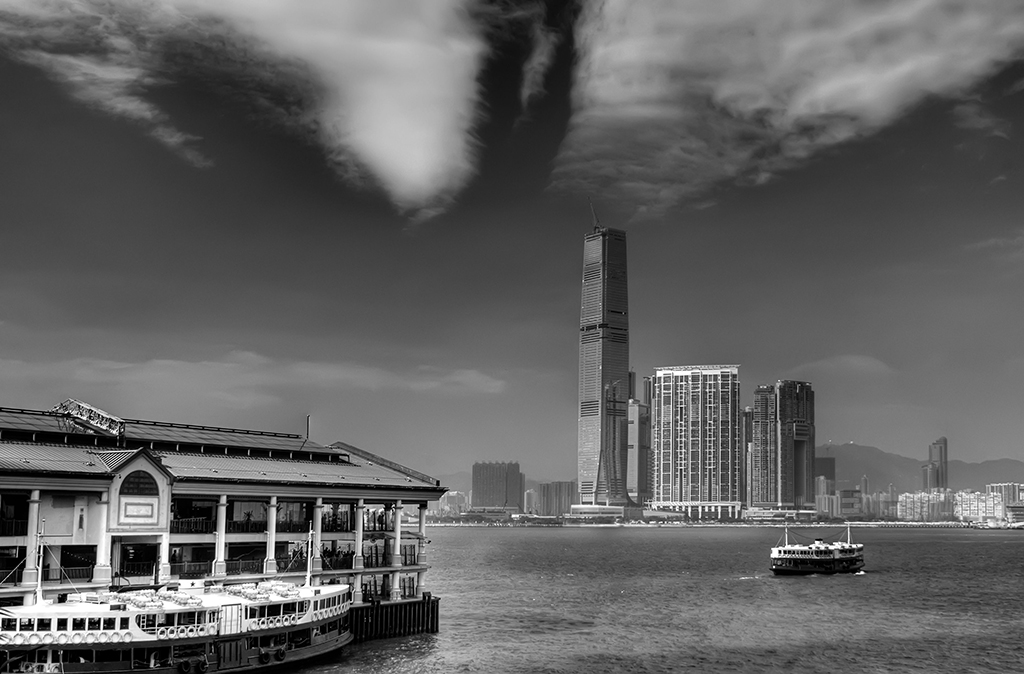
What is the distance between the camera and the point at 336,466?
10106 cm

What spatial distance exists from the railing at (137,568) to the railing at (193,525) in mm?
3553

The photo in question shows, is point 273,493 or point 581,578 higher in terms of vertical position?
point 273,493

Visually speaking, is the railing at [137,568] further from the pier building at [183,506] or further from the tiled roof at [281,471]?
the tiled roof at [281,471]

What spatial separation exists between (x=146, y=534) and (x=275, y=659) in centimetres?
1344

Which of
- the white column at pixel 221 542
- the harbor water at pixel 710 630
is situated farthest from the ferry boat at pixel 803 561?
the white column at pixel 221 542

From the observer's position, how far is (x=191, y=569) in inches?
3258

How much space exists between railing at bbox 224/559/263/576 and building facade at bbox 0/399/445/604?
9cm

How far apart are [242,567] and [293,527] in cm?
666

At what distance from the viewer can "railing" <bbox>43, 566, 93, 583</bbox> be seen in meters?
74.1

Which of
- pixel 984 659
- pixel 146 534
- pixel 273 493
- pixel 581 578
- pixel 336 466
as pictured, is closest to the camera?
pixel 146 534

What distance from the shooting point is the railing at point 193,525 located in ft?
273

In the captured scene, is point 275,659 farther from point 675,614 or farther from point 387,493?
point 675,614

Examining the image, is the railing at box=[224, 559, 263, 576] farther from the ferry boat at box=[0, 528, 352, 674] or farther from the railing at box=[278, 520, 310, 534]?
the ferry boat at box=[0, 528, 352, 674]

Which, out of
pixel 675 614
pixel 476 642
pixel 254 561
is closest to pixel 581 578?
pixel 675 614
